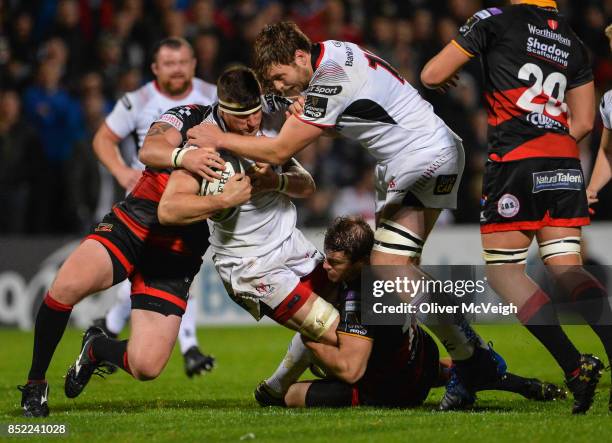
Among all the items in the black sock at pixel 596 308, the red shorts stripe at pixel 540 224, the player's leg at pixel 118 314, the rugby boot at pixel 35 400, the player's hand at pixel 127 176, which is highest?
the red shorts stripe at pixel 540 224

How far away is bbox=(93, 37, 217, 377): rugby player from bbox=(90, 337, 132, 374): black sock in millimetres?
2108

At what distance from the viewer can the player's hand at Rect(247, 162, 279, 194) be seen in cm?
668

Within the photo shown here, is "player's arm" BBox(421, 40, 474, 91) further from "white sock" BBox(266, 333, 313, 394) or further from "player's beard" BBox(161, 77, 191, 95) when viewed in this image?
"player's beard" BBox(161, 77, 191, 95)

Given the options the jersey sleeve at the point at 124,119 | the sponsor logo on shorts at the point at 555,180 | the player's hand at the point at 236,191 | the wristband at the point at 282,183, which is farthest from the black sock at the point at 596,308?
the jersey sleeve at the point at 124,119

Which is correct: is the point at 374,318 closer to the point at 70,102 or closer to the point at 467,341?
the point at 467,341

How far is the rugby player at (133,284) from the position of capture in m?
6.73

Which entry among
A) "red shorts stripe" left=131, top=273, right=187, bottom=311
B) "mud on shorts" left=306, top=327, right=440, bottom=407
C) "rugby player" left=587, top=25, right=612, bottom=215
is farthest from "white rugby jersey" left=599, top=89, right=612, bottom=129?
"red shorts stripe" left=131, top=273, right=187, bottom=311

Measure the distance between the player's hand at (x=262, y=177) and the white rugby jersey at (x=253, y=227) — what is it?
6cm

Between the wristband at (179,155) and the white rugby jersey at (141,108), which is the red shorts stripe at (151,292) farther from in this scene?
the white rugby jersey at (141,108)

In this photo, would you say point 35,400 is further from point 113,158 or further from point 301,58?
point 113,158

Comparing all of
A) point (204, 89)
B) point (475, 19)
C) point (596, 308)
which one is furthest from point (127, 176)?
point (596, 308)

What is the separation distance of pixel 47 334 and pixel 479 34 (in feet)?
10.8

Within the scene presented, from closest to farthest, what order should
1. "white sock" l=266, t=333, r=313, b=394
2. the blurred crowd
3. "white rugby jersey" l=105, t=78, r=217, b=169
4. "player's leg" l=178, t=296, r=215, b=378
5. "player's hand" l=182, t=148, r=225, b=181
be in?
"player's hand" l=182, t=148, r=225, b=181 → "white sock" l=266, t=333, r=313, b=394 → "player's leg" l=178, t=296, r=215, b=378 → "white rugby jersey" l=105, t=78, r=217, b=169 → the blurred crowd

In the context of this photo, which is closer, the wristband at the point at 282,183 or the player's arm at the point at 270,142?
the player's arm at the point at 270,142
